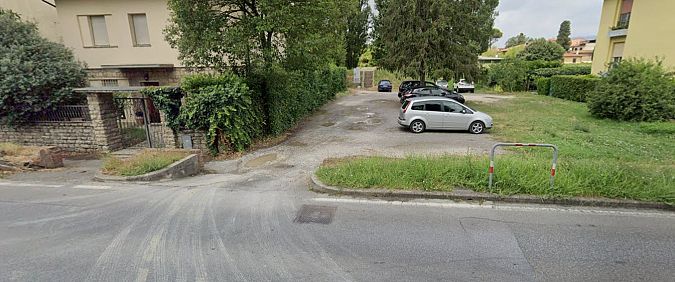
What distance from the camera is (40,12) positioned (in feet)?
52.4

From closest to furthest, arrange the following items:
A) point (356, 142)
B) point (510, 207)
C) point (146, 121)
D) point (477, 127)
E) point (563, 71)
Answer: point (510, 207), point (146, 121), point (356, 142), point (477, 127), point (563, 71)

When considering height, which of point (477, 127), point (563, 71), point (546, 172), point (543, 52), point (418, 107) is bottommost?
point (477, 127)

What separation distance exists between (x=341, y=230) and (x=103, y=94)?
965 cm

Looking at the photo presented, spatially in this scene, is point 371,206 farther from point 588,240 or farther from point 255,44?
point 255,44

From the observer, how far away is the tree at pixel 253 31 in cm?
920

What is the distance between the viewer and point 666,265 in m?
3.58

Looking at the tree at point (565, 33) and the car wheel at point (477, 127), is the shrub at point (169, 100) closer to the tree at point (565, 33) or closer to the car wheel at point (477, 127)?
the car wheel at point (477, 127)

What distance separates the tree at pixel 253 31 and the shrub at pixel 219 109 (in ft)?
3.04

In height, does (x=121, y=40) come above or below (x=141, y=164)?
above

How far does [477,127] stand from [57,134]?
14791mm

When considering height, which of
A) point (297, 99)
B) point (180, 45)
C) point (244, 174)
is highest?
point (180, 45)

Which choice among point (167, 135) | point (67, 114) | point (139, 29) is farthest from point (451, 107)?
point (139, 29)

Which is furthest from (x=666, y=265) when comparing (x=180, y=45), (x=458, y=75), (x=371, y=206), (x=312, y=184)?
(x=458, y=75)

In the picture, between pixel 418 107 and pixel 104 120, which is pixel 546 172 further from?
pixel 104 120
